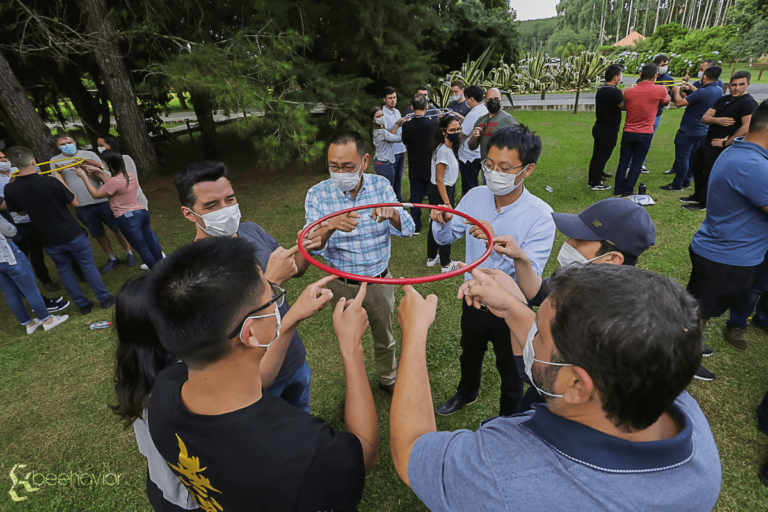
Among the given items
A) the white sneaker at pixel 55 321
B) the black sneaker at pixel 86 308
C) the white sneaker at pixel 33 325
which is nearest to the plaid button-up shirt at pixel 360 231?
the black sneaker at pixel 86 308

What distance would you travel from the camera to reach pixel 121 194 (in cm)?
534

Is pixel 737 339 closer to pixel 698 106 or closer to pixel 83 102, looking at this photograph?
pixel 698 106

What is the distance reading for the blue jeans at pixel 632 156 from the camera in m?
6.96

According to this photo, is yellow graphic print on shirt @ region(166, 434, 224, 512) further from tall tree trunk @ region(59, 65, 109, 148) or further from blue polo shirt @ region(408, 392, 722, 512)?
tall tree trunk @ region(59, 65, 109, 148)

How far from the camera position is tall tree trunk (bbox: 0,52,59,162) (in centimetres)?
709

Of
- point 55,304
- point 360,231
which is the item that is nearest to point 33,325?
point 55,304

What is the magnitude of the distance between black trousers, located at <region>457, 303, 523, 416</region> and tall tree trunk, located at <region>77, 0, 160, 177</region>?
31.2ft

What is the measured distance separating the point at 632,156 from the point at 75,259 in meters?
9.87

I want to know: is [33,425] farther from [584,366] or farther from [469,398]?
[584,366]

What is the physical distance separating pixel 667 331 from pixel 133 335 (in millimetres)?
2001

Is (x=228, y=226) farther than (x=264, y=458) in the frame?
Yes

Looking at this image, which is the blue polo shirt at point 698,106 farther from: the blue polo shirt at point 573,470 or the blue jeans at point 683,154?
the blue polo shirt at point 573,470

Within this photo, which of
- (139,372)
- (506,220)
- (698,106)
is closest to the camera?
(139,372)

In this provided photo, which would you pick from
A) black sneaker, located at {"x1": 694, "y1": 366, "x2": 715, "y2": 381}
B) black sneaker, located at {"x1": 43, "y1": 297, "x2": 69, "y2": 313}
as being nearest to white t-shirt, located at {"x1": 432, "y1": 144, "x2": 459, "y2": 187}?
black sneaker, located at {"x1": 694, "y1": 366, "x2": 715, "y2": 381}
